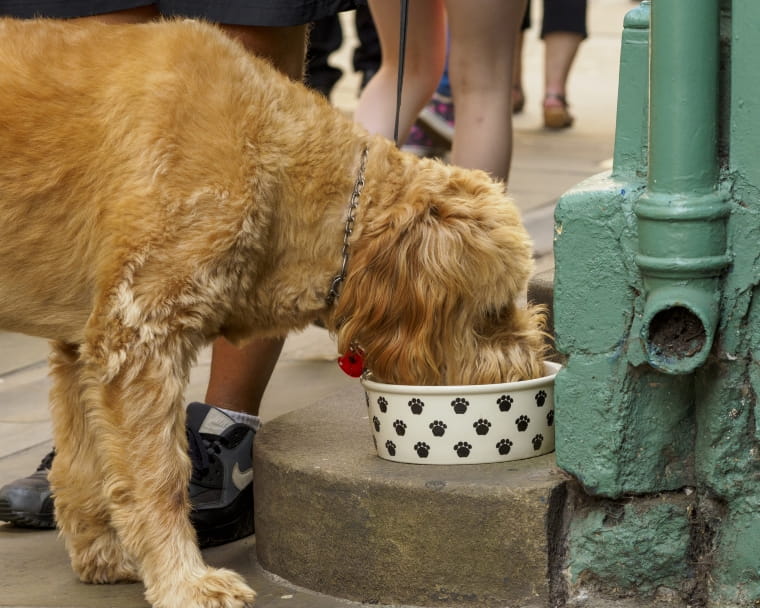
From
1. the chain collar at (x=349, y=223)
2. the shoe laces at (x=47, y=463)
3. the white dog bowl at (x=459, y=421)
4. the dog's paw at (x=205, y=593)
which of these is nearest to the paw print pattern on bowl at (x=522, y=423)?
the white dog bowl at (x=459, y=421)

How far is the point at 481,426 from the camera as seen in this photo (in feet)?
9.62

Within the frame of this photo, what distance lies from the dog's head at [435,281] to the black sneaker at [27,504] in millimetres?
1078

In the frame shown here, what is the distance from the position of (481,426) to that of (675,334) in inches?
21.0

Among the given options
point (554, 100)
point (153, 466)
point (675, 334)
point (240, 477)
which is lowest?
point (240, 477)

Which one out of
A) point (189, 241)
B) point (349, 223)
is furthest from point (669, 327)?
point (189, 241)

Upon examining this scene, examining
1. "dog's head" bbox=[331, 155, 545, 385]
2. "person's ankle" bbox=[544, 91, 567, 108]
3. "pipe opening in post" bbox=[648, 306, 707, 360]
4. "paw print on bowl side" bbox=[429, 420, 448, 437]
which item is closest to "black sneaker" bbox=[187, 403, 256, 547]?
"dog's head" bbox=[331, 155, 545, 385]

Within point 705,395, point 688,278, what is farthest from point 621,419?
point 688,278

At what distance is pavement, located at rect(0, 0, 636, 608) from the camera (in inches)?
122

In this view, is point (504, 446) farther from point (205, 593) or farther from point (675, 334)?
point (205, 593)

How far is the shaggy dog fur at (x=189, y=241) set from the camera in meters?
2.80

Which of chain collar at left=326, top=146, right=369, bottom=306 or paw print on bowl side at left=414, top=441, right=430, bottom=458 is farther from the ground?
chain collar at left=326, top=146, right=369, bottom=306

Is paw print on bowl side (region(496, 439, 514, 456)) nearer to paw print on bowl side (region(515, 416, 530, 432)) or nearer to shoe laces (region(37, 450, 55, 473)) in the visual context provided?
paw print on bowl side (region(515, 416, 530, 432))

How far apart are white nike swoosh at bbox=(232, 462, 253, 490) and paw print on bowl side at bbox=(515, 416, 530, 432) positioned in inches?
33.4

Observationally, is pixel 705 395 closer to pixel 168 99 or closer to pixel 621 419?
pixel 621 419
